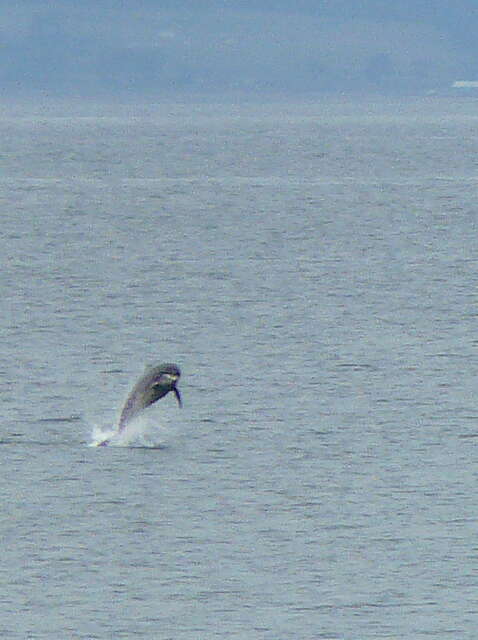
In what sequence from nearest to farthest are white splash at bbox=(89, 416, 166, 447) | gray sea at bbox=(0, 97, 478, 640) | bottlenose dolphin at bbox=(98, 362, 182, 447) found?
1. gray sea at bbox=(0, 97, 478, 640)
2. bottlenose dolphin at bbox=(98, 362, 182, 447)
3. white splash at bbox=(89, 416, 166, 447)

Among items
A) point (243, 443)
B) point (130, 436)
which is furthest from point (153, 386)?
point (130, 436)

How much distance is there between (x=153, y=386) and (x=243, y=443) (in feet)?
5.67

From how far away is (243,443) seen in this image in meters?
27.3

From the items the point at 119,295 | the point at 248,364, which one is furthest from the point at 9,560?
the point at 119,295

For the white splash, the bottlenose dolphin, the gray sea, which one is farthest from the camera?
the white splash

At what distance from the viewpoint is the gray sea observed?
65.5 feet

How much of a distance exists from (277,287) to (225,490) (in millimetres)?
24408

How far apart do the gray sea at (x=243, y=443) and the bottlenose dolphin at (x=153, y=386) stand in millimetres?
688

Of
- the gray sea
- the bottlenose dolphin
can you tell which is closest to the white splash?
the gray sea

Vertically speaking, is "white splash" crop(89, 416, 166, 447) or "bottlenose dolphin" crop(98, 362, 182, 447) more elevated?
"bottlenose dolphin" crop(98, 362, 182, 447)

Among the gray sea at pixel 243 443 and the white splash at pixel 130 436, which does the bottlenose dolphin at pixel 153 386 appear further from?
the white splash at pixel 130 436

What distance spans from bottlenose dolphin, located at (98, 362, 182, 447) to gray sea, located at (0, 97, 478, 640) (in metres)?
0.69

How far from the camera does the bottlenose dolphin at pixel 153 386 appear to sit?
84.7 feet

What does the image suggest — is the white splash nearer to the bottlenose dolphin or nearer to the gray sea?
the gray sea
